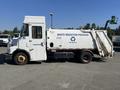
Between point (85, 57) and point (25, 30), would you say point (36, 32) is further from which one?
point (85, 57)

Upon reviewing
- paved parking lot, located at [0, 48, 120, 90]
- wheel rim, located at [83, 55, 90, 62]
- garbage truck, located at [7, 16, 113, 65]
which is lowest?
paved parking lot, located at [0, 48, 120, 90]

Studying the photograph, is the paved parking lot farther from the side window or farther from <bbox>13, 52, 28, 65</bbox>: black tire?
the side window

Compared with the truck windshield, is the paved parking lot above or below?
below

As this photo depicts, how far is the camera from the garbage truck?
57.7 feet

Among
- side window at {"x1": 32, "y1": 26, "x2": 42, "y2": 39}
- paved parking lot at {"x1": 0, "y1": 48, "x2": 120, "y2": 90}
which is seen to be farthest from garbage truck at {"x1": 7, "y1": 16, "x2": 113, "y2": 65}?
paved parking lot at {"x1": 0, "y1": 48, "x2": 120, "y2": 90}

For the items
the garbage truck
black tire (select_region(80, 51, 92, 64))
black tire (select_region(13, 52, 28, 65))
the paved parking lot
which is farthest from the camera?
black tire (select_region(80, 51, 92, 64))

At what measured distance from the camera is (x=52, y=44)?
18.6 metres

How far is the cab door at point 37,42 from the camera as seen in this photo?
17.6m

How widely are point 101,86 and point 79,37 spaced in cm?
877

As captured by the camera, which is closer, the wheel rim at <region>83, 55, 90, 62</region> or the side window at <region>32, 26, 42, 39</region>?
the side window at <region>32, 26, 42, 39</region>

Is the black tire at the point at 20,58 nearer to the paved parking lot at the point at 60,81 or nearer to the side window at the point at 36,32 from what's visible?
the side window at the point at 36,32

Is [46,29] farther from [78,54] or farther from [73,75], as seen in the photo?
[73,75]

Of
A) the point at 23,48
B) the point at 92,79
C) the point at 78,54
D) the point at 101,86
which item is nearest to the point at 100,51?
the point at 78,54

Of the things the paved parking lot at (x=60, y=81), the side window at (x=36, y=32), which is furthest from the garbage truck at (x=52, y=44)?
the paved parking lot at (x=60, y=81)
